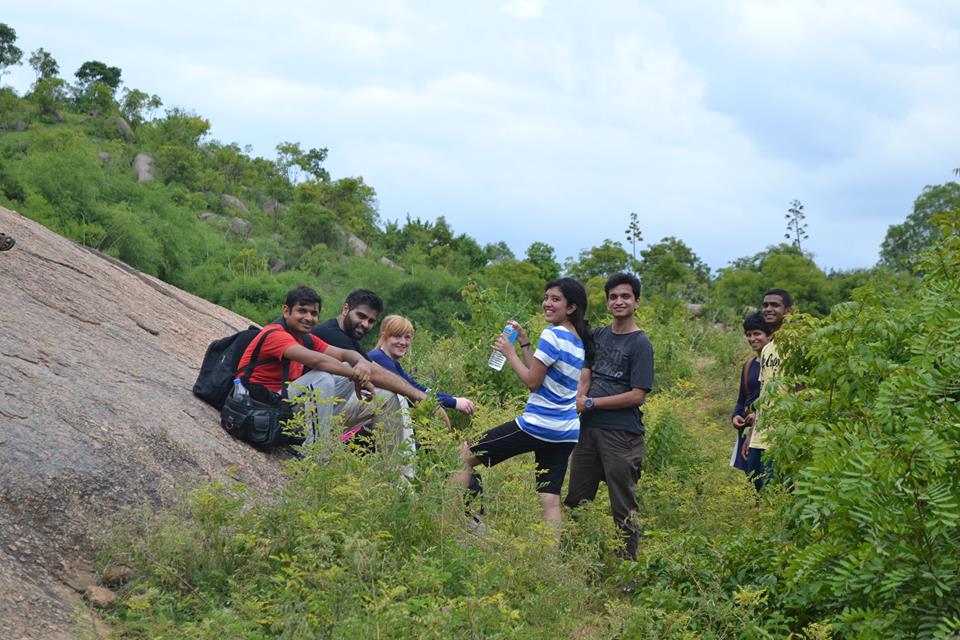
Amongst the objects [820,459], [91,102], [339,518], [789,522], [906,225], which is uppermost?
[906,225]

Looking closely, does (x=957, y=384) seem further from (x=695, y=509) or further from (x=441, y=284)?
(x=441, y=284)

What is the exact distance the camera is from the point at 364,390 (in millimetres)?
5422

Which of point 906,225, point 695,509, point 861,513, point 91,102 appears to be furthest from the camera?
point 91,102

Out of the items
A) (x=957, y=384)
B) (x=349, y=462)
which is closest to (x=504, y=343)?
(x=349, y=462)

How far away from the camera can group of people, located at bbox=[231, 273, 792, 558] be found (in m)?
5.22

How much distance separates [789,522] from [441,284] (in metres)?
15.5

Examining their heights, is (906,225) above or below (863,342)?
above

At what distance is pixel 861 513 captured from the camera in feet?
11.7

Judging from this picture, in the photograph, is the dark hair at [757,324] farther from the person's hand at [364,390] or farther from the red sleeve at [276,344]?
the red sleeve at [276,344]

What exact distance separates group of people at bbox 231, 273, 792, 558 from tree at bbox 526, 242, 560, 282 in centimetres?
2234

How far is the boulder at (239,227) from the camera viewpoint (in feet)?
115

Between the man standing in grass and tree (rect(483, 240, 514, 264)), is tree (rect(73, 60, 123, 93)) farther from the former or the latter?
the man standing in grass

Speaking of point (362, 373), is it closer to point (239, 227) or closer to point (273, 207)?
point (239, 227)

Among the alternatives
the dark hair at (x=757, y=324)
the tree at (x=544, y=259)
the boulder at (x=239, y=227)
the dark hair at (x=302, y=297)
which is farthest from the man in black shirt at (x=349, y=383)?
the boulder at (x=239, y=227)
